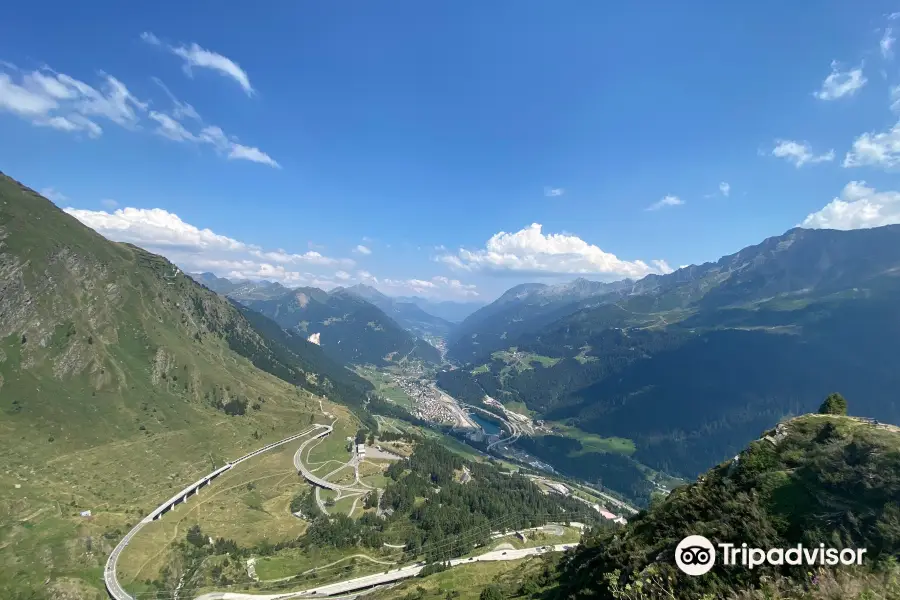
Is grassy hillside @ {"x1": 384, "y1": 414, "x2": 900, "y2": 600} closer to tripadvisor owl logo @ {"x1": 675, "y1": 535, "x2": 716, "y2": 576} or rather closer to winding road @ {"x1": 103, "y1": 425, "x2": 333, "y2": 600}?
tripadvisor owl logo @ {"x1": 675, "y1": 535, "x2": 716, "y2": 576}

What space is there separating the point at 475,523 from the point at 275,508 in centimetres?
8733

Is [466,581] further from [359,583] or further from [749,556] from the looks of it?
[749,556]

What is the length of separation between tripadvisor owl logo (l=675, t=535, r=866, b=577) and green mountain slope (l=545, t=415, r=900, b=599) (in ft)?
2.18

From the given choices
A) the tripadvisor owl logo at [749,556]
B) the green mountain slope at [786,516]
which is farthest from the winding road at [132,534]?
the tripadvisor owl logo at [749,556]

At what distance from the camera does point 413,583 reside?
10919 centimetres

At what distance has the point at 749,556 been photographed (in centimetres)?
3534

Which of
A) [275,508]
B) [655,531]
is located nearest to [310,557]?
[275,508]

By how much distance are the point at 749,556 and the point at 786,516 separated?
7.68 m

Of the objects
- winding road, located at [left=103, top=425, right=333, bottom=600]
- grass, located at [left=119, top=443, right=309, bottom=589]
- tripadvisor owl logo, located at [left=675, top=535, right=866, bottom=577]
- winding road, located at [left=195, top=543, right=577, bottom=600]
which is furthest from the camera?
grass, located at [left=119, top=443, right=309, bottom=589]

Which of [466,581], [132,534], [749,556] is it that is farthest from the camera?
[132,534]

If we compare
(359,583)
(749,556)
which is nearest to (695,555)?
(749,556)

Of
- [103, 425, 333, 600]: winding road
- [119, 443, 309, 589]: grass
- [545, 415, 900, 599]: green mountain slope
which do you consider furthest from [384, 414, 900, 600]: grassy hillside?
[119, 443, 309, 589]: grass

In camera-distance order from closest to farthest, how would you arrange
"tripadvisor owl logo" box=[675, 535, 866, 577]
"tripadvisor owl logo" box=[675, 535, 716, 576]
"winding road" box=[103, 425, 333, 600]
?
"tripadvisor owl logo" box=[675, 535, 866, 577] < "tripadvisor owl logo" box=[675, 535, 716, 576] < "winding road" box=[103, 425, 333, 600]

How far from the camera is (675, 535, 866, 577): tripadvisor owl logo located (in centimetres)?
3095
